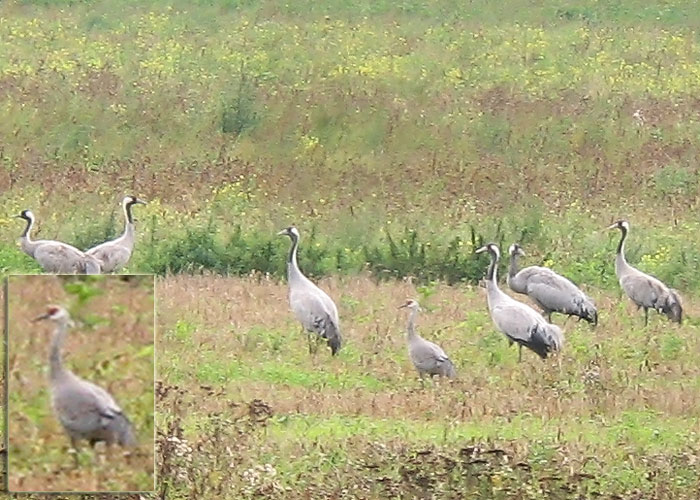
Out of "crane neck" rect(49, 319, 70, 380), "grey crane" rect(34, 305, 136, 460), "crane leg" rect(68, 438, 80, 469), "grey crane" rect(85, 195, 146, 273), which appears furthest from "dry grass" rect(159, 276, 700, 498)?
"crane neck" rect(49, 319, 70, 380)

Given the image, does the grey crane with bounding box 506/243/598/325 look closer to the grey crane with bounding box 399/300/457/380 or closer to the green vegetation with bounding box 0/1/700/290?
the green vegetation with bounding box 0/1/700/290

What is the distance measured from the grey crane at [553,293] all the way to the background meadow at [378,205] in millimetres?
276

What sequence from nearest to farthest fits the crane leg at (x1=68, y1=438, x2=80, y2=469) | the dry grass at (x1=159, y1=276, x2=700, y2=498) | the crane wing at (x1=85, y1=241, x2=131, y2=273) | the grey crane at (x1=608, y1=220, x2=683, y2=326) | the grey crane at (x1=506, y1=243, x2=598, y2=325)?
the crane leg at (x1=68, y1=438, x2=80, y2=469)
the dry grass at (x1=159, y1=276, x2=700, y2=498)
the grey crane at (x1=506, y1=243, x2=598, y2=325)
the grey crane at (x1=608, y1=220, x2=683, y2=326)
the crane wing at (x1=85, y1=241, x2=131, y2=273)

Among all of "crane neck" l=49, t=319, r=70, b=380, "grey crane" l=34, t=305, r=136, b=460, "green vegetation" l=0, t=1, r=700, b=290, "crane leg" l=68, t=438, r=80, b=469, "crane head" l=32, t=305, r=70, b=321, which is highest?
"crane head" l=32, t=305, r=70, b=321

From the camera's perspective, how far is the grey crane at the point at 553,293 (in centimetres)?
1428

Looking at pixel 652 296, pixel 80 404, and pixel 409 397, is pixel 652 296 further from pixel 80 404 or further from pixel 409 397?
pixel 80 404

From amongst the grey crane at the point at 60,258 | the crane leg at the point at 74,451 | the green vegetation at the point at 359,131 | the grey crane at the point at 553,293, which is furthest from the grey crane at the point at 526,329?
the crane leg at the point at 74,451

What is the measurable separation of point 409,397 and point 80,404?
223 inches

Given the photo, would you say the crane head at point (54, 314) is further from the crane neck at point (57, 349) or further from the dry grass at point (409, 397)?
the dry grass at point (409, 397)

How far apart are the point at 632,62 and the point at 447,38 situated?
10.9ft

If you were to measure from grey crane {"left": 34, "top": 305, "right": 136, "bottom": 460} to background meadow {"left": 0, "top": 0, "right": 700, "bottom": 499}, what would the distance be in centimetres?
228

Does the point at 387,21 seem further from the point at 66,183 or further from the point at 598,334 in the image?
the point at 598,334

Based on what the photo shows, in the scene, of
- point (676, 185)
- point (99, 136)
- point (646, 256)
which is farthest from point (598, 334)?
point (99, 136)

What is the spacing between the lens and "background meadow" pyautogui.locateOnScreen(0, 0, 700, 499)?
9383mm
